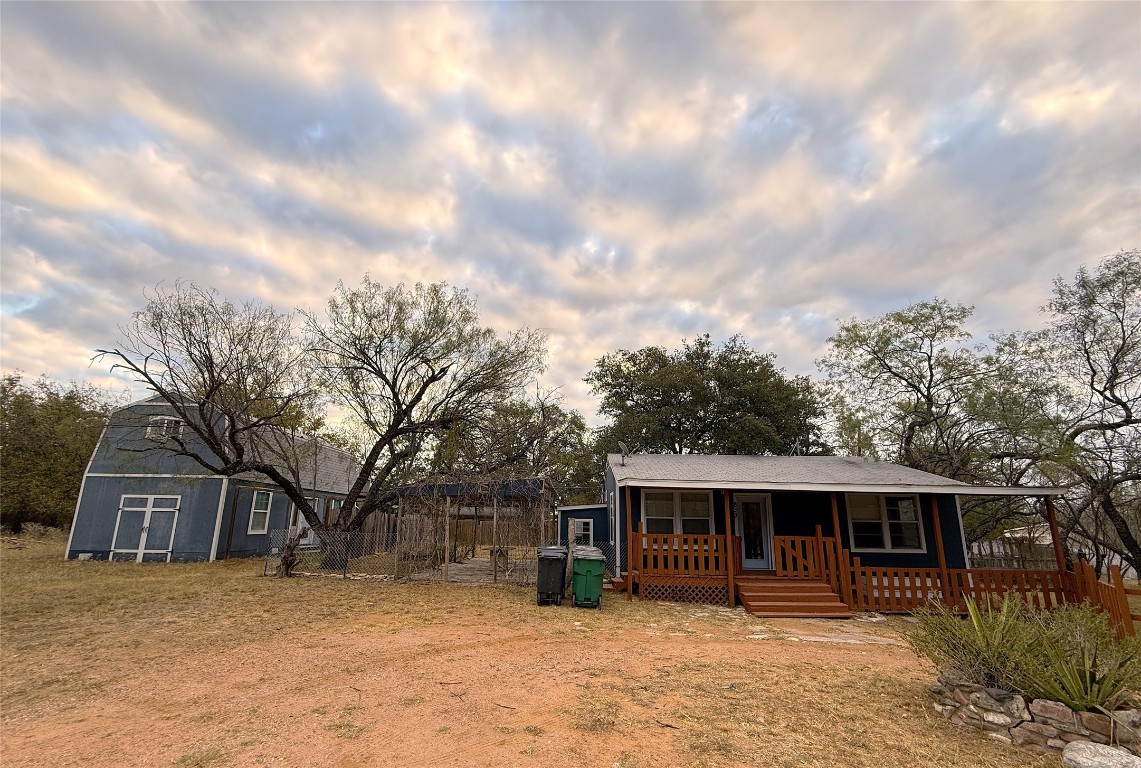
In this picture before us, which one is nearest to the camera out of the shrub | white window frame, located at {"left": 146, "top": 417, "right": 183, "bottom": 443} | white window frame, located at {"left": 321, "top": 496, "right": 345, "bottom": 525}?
the shrub

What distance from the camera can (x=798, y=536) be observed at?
11664 millimetres

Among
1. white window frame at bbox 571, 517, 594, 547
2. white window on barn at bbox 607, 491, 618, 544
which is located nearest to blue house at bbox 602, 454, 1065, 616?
white window on barn at bbox 607, 491, 618, 544

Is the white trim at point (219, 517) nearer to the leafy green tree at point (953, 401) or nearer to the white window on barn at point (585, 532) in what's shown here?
the white window on barn at point (585, 532)

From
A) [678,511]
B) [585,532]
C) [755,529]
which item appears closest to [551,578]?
[678,511]

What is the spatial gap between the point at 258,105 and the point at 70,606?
34.1 feet

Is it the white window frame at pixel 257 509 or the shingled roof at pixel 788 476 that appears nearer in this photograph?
the shingled roof at pixel 788 476

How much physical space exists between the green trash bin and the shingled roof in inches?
73.1

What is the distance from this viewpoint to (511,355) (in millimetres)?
16844

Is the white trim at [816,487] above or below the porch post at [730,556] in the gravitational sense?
above

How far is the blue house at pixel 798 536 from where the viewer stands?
1039 centimetres

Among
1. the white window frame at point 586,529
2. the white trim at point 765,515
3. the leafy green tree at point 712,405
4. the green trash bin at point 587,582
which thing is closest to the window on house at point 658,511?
the white trim at point 765,515

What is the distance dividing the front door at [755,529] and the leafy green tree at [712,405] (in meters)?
13.6

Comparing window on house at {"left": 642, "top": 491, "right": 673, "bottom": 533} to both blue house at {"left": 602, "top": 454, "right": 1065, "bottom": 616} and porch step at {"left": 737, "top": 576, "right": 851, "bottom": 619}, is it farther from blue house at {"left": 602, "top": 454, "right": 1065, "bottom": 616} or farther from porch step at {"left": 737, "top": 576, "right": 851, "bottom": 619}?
porch step at {"left": 737, "top": 576, "right": 851, "bottom": 619}

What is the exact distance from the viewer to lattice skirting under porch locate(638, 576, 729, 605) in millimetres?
10969
